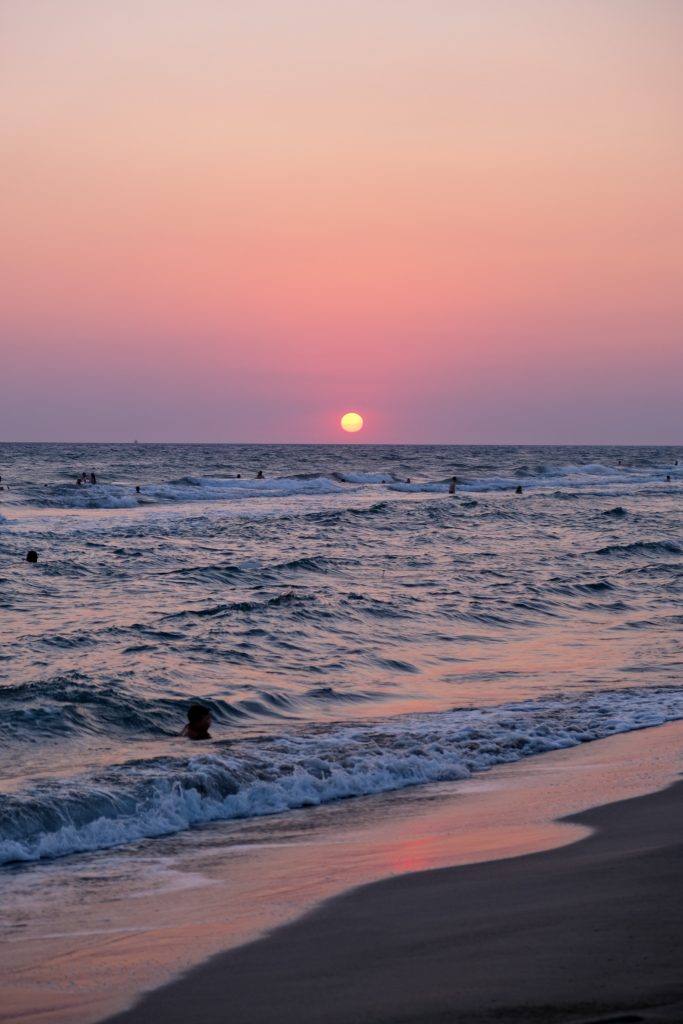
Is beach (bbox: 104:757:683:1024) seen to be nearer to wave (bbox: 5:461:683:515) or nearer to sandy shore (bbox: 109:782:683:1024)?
sandy shore (bbox: 109:782:683:1024)

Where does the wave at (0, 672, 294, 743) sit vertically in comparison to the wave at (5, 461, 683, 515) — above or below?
below

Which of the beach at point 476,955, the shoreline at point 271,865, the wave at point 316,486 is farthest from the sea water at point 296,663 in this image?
the wave at point 316,486

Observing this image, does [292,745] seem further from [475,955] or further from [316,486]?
[316,486]

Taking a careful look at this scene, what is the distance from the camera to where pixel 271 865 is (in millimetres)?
7668

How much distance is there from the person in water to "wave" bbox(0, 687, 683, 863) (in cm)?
33

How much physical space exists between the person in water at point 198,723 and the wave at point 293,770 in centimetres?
33

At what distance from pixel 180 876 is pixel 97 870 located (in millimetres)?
658

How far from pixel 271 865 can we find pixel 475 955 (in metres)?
2.60

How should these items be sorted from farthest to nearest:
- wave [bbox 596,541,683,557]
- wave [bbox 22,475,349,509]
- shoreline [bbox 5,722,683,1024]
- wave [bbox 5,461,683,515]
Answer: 1. wave [bbox 5,461,683,515]
2. wave [bbox 22,475,349,509]
3. wave [bbox 596,541,683,557]
4. shoreline [bbox 5,722,683,1024]

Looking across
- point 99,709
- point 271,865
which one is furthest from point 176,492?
point 271,865

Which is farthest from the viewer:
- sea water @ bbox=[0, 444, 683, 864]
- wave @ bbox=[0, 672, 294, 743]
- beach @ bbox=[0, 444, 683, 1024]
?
wave @ bbox=[0, 672, 294, 743]

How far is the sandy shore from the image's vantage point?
4652mm

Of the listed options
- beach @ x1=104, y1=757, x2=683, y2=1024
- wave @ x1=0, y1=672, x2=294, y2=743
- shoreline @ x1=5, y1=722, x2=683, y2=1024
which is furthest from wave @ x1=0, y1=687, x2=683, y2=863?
beach @ x1=104, y1=757, x2=683, y2=1024

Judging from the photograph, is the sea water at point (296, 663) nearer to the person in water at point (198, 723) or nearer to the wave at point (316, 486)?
the person in water at point (198, 723)
